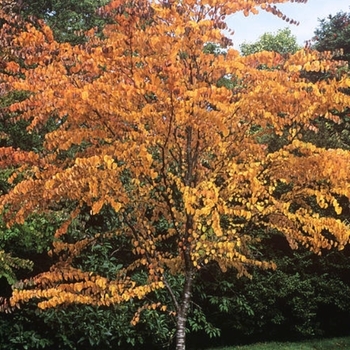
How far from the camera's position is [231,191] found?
5.83 m

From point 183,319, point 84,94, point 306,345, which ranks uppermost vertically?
point 84,94

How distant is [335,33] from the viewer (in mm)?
13781

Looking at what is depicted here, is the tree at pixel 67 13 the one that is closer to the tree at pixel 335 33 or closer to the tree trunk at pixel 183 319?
the tree at pixel 335 33

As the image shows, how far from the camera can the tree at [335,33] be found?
1368 centimetres

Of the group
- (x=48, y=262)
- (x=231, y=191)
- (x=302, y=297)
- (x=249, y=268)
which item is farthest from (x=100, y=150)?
(x=302, y=297)

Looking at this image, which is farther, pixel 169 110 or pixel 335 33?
pixel 335 33

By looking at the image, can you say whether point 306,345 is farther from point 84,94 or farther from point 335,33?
point 335,33

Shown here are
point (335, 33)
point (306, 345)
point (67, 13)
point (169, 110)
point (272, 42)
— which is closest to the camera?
point (169, 110)

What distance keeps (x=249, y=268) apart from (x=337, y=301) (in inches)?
79.5

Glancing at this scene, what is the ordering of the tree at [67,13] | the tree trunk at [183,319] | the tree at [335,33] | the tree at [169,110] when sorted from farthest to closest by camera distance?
1. the tree at [67,13]
2. the tree at [335,33]
3. the tree trunk at [183,319]
4. the tree at [169,110]

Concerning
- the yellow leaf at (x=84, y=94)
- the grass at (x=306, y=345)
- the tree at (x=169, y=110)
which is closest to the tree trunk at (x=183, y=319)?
the tree at (x=169, y=110)

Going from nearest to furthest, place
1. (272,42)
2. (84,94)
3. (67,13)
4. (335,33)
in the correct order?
(84,94), (335,33), (67,13), (272,42)

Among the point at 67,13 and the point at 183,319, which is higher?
the point at 67,13

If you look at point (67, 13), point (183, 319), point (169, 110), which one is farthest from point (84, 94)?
point (67, 13)
